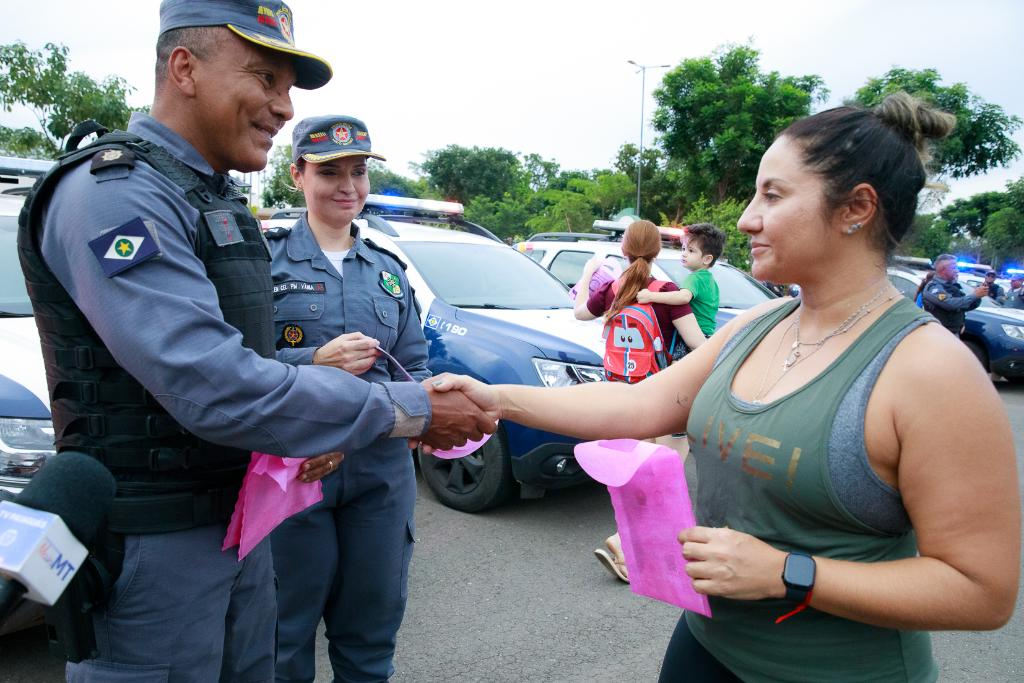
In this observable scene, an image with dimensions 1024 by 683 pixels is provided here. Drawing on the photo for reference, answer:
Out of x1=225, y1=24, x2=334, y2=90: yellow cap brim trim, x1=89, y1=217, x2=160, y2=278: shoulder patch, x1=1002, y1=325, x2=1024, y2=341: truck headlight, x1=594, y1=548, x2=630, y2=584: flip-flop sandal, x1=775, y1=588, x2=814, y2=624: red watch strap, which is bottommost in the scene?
x1=1002, y1=325, x2=1024, y2=341: truck headlight

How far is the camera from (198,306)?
1556 mm

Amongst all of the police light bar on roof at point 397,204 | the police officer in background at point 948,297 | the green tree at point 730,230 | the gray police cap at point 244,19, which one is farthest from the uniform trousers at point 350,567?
the green tree at point 730,230

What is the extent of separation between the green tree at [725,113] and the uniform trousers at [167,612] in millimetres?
31508

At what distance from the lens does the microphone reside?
87cm

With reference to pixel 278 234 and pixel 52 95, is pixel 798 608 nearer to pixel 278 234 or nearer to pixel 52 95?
pixel 278 234

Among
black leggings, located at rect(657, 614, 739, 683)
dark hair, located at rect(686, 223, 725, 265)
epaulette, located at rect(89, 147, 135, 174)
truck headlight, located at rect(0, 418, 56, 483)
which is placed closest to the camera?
epaulette, located at rect(89, 147, 135, 174)

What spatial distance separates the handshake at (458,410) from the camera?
2.12 m

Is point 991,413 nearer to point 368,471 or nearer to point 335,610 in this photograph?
point 368,471

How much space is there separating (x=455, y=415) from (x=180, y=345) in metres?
0.86

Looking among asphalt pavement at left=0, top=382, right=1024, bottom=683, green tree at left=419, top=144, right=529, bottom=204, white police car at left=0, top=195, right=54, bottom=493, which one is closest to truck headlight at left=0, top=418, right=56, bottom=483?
white police car at left=0, top=195, right=54, bottom=493

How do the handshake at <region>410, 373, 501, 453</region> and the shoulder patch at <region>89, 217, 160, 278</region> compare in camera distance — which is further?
the handshake at <region>410, 373, 501, 453</region>

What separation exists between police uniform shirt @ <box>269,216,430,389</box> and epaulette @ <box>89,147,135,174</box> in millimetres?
1024

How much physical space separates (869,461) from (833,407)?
118mm

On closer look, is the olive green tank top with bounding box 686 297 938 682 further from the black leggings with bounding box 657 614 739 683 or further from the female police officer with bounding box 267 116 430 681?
the female police officer with bounding box 267 116 430 681
